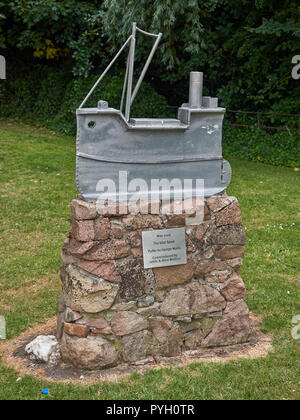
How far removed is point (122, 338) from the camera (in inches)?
165

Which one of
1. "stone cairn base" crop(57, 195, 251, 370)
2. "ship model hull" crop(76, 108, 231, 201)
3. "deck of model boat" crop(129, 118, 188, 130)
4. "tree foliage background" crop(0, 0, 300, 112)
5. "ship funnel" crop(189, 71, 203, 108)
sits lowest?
"stone cairn base" crop(57, 195, 251, 370)

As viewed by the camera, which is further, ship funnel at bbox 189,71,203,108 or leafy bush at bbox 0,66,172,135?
leafy bush at bbox 0,66,172,135

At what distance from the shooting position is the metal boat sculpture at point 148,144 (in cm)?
393

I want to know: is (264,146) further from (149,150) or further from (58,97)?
(149,150)

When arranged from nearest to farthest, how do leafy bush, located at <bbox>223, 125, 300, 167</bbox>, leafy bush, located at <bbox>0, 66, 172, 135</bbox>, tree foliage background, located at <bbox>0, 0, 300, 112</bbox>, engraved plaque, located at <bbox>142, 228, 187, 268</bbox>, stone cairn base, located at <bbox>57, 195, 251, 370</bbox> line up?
1. stone cairn base, located at <bbox>57, 195, 251, 370</bbox>
2. engraved plaque, located at <bbox>142, 228, 187, 268</bbox>
3. tree foliage background, located at <bbox>0, 0, 300, 112</bbox>
4. leafy bush, located at <bbox>223, 125, 300, 167</bbox>
5. leafy bush, located at <bbox>0, 66, 172, 135</bbox>

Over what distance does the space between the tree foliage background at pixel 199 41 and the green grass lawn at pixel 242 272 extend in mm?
2372

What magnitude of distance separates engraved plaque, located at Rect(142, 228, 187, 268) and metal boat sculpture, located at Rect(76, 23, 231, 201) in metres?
0.32

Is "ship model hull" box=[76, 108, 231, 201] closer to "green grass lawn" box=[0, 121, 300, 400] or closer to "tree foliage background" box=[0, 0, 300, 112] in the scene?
"green grass lawn" box=[0, 121, 300, 400]

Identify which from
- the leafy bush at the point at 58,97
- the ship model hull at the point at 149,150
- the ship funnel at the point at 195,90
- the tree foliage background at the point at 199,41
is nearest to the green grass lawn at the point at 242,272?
the ship model hull at the point at 149,150

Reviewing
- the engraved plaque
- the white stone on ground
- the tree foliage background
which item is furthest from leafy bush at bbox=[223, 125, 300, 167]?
the white stone on ground

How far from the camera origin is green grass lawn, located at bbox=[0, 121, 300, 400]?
392cm

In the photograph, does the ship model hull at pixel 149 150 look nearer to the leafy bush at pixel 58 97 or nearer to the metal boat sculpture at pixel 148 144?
the metal boat sculpture at pixel 148 144

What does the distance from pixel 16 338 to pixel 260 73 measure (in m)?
9.67
